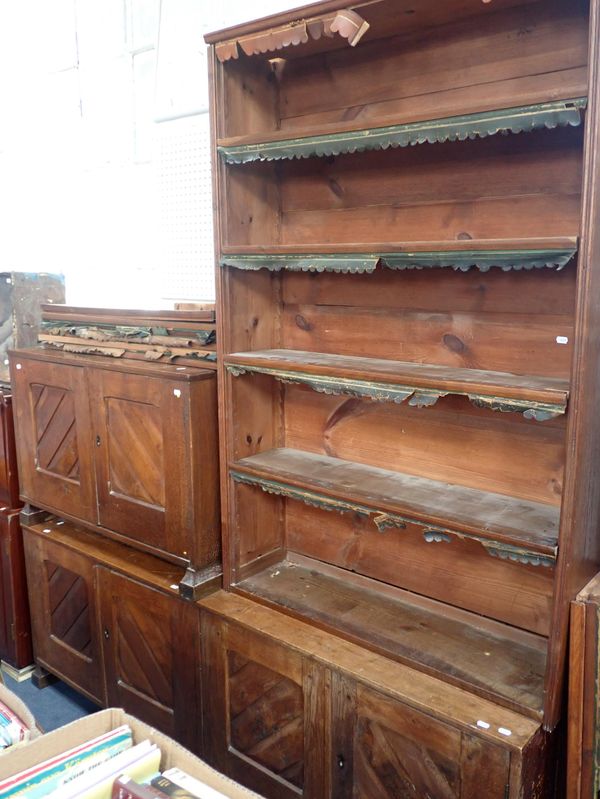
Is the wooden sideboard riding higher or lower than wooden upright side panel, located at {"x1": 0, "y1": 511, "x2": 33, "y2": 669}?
higher

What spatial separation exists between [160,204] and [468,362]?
5.53 feet

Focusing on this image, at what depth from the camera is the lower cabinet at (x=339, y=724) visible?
1622 mm

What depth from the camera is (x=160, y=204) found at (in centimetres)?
298

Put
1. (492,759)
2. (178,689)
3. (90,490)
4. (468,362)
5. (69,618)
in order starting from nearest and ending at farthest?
(492,759) → (468,362) → (178,689) → (90,490) → (69,618)

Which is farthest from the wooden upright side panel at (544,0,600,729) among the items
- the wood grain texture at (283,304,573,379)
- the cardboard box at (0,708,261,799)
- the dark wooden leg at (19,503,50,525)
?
the dark wooden leg at (19,503,50,525)

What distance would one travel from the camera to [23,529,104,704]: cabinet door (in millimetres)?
2662

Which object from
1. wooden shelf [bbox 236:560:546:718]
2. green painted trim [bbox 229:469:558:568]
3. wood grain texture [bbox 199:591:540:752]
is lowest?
wood grain texture [bbox 199:591:540:752]

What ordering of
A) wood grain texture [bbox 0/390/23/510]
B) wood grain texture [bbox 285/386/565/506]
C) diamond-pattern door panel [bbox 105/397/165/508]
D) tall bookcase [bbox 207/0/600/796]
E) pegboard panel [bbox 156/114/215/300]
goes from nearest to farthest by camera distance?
tall bookcase [bbox 207/0/600/796] → wood grain texture [bbox 285/386/565/506] → diamond-pattern door panel [bbox 105/397/165/508] → pegboard panel [bbox 156/114/215/300] → wood grain texture [bbox 0/390/23/510]

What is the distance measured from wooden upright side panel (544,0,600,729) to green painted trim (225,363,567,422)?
2.9 inches

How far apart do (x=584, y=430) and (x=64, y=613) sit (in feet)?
7.24

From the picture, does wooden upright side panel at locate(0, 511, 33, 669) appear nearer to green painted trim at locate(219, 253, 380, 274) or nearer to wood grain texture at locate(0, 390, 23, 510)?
wood grain texture at locate(0, 390, 23, 510)

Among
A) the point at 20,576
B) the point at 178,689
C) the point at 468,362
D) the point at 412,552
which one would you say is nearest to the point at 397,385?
the point at 468,362

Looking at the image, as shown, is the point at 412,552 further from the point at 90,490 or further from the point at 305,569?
the point at 90,490

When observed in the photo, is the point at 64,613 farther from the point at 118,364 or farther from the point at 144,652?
the point at 118,364
